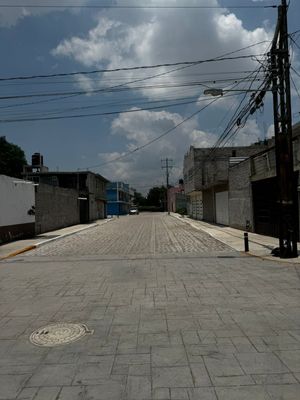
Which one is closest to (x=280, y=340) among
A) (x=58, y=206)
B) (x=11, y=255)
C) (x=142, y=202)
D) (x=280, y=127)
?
(x=280, y=127)

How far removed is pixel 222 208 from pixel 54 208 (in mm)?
13659

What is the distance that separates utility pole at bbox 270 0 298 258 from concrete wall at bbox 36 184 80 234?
59.4ft

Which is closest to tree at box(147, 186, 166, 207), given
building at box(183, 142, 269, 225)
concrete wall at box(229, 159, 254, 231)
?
building at box(183, 142, 269, 225)

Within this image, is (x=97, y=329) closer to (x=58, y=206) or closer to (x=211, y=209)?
(x=58, y=206)

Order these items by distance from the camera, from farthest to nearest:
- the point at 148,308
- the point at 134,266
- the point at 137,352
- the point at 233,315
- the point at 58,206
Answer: the point at 58,206 < the point at 134,266 < the point at 148,308 < the point at 233,315 < the point at 137,352

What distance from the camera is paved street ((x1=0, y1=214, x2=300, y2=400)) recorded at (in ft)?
15.0

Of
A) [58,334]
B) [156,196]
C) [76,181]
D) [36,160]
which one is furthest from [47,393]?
[156,196]

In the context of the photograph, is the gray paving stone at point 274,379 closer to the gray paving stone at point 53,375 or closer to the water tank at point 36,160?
the gray paving stone at point 53,375

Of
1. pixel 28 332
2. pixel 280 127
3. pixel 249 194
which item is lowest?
pixel 28 332

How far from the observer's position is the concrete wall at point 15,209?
22452 mm

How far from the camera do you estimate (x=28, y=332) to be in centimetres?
673

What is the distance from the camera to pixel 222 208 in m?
37.7

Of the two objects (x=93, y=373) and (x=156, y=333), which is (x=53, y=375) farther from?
(x=156, y=333)

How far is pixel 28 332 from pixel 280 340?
3607 mm
